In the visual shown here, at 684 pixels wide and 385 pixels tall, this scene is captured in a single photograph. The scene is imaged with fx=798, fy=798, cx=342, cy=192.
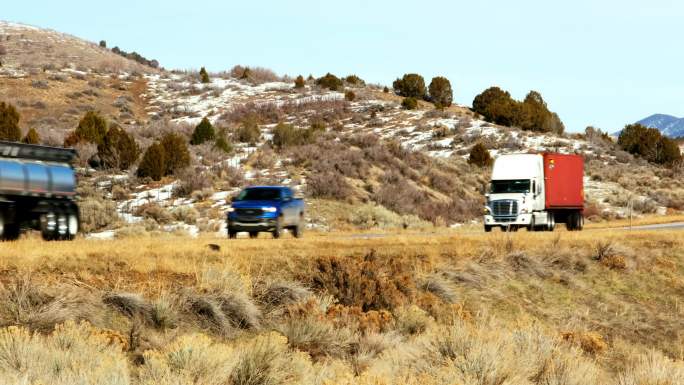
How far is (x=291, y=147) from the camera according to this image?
5359cm

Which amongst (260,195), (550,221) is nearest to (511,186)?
(550,221)

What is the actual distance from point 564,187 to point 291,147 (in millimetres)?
22078

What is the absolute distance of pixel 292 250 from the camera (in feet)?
69.9

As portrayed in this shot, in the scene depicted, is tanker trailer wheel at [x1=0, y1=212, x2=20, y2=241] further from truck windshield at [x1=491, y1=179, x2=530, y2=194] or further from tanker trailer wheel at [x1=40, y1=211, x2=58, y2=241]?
truck windshield at [x1=491, y1=179, x2=530, y2=194]

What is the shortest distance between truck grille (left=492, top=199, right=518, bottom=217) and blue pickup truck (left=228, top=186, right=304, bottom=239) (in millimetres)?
10535

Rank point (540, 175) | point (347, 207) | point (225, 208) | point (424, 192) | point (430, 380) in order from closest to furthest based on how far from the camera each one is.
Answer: point (430, 380) → point (540, 175) → point (225, 208) → point (347, 207) → point (424, 192)

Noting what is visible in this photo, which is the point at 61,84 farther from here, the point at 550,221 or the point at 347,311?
the point at 347,311

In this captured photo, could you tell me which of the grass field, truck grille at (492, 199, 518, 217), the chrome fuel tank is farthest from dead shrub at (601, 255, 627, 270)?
the chrome fuel tank

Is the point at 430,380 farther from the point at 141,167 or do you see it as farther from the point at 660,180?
the point at 660,180

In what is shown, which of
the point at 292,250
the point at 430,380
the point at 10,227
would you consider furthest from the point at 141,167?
the point at 430,380

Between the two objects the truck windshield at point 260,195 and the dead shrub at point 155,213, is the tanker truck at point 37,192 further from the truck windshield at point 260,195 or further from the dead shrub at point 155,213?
the dead shrub at point 155,213

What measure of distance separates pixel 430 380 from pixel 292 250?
11686 millimetres

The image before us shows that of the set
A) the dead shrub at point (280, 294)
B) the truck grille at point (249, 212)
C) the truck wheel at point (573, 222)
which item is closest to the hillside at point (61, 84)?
the truck grille at point (249, 212)

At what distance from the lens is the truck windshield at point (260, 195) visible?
1037 inches
